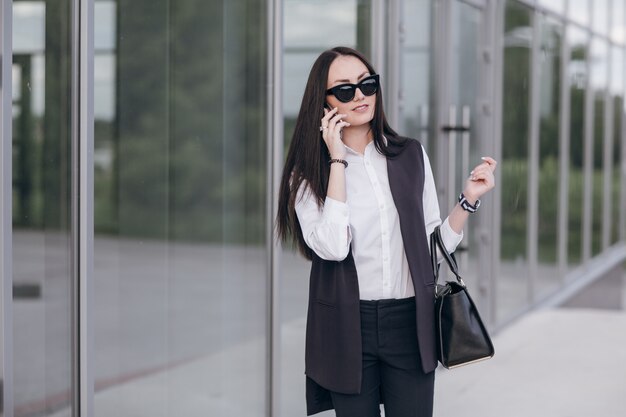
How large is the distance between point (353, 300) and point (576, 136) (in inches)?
390

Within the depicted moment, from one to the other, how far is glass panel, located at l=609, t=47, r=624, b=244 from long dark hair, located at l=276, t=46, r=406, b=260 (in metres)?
12.2

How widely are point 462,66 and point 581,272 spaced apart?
562 centimetres

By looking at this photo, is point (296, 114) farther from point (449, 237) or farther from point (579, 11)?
point (579, 11)

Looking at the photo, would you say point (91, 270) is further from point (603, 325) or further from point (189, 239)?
point (603, 325)

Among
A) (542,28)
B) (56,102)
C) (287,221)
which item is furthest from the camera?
(542,28)

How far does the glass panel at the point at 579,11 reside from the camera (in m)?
12.1

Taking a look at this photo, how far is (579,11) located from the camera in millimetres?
12516

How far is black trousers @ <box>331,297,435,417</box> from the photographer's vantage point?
295cm

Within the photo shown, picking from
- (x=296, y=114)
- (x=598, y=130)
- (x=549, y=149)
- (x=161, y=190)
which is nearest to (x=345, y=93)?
(x=161, y=190)

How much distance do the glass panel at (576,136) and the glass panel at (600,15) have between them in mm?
600

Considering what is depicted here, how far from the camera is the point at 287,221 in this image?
3086 mm

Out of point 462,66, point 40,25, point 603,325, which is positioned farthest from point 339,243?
point 603,325

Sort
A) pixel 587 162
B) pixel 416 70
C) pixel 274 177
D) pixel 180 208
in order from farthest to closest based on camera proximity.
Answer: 1. pixel 587 162
2. pixel 416 70
3. pixel 274 177
4. pixel 180 208

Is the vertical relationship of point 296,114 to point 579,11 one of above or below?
below
